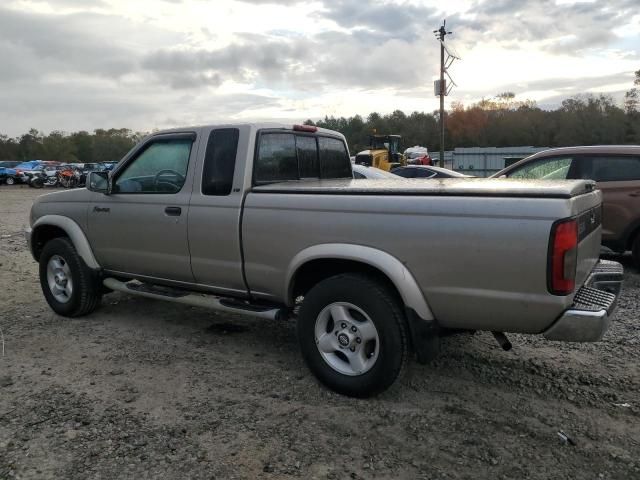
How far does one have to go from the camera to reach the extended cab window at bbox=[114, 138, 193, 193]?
4.75 meters

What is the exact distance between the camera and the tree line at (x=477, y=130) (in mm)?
63969

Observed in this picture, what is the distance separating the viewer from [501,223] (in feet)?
10.1

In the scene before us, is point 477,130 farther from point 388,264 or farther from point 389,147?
point 388,264

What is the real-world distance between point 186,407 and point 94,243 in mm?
2425

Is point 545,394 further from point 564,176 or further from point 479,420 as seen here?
point 564,176

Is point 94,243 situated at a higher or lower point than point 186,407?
higher

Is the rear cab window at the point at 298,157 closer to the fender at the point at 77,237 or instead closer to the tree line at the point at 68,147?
the fender at the point at 77,237

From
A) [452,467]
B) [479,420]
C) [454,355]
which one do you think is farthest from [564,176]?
[452,467]

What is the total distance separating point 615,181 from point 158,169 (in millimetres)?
→ 6027

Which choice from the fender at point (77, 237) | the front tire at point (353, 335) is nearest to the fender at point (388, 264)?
the front tire at point (353, 335)

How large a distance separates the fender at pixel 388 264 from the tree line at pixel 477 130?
5604cm

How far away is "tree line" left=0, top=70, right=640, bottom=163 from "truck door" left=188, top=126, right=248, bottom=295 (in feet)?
181

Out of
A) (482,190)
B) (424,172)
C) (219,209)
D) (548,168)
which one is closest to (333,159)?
(219,209)

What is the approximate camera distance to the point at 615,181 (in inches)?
296
